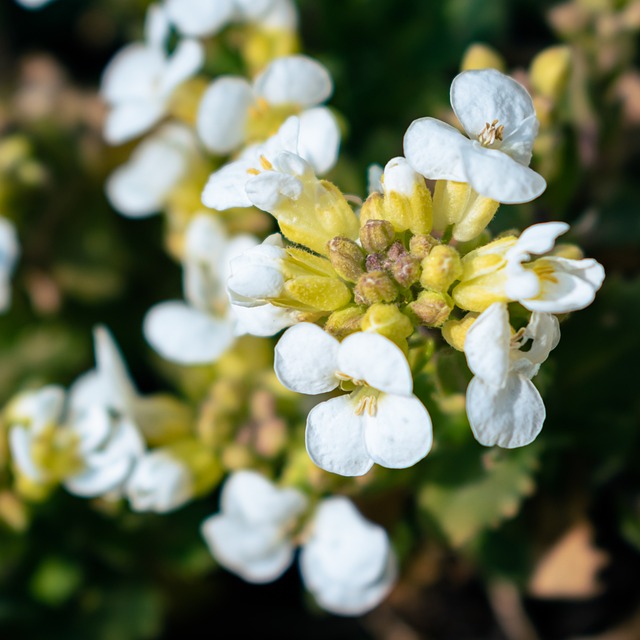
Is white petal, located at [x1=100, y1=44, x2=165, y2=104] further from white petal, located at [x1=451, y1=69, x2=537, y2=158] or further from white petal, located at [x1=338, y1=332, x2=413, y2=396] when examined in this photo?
white petal, located at [x1=338, y1=332, x2=413, y2=396]

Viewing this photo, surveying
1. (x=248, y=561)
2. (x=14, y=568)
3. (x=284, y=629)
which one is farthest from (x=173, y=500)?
→ (x=284, y=629)

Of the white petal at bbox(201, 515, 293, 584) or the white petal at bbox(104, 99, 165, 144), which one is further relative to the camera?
the white petal at bbox(104, 99, 165, 144)

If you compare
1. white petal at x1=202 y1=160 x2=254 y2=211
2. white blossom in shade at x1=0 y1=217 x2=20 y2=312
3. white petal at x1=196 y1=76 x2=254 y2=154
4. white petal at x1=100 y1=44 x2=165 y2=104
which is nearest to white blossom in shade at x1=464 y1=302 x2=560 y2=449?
white petal at x1=202 y1=160 x2=254 y2=211

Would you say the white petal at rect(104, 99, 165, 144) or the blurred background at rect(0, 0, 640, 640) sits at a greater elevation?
the white petal at rect(104, 99, 165, 144)

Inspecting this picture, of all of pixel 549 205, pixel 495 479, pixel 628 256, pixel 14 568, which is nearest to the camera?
pixel 495 479

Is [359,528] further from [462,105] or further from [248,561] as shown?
[462,105]
